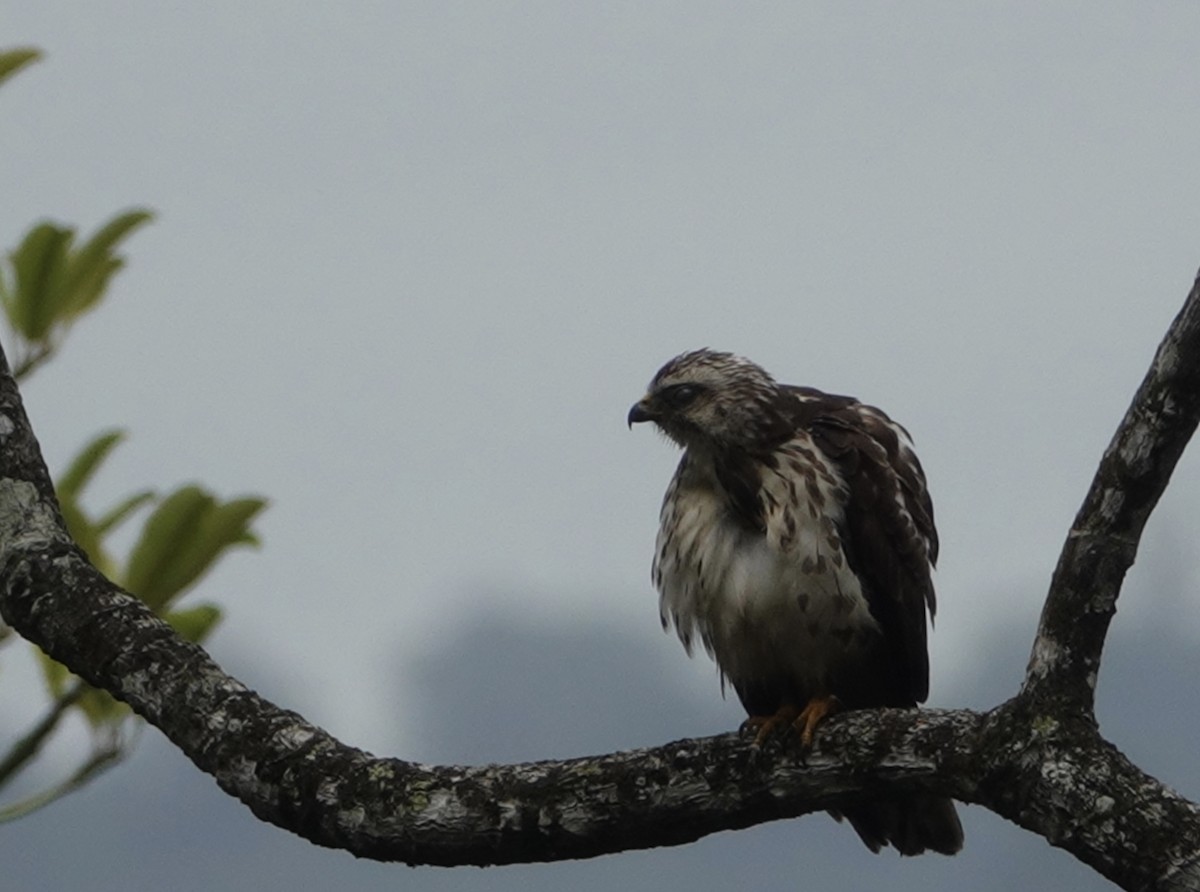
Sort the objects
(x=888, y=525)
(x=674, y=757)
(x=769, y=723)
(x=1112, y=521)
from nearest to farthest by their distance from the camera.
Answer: (x=1112, y=521) < (x=674, y=757) < (x=769, y=723) < (x=888, y=525)

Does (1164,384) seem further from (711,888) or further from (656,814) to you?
(711,888)

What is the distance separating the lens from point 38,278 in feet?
21.3

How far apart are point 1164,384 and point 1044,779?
30.9 inches

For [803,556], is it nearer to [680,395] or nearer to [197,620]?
[680,395]

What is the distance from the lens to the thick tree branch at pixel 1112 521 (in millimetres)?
4637

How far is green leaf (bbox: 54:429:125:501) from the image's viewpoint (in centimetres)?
636

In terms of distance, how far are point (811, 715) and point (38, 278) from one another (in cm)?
231

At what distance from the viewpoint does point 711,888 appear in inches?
6703

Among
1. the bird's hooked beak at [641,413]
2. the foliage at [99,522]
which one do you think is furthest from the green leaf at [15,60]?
the bird's hooked beak at [641,413]

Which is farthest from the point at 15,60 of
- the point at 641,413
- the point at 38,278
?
the point at 641,413

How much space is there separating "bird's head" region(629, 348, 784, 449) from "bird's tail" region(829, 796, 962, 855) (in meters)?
1.12

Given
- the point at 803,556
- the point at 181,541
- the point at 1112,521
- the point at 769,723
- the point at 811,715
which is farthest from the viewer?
the point at 803,556

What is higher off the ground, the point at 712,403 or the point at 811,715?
the point at 712,403

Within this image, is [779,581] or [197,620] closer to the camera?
[197,620]
